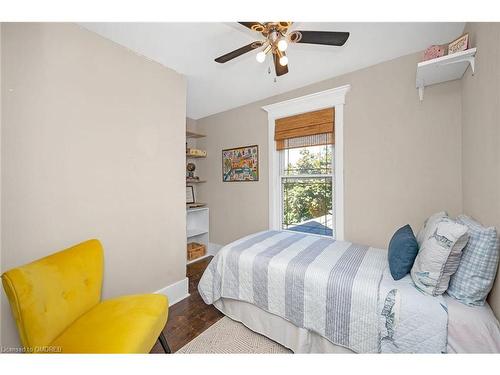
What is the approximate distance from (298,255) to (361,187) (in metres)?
Answer: 1.13

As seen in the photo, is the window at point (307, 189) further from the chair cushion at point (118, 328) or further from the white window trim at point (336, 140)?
the chair cushion at point (118, 328)

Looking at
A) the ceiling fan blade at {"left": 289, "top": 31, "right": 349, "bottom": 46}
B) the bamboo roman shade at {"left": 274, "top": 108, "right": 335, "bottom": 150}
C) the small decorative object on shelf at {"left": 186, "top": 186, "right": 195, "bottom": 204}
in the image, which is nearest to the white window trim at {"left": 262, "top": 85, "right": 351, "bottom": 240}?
the bamboo roman shade at {"left": 274, "top": 108, "right": 335, "bottom": 150}

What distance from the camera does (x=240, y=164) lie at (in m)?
3.14

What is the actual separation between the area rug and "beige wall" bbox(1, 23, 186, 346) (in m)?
0.71

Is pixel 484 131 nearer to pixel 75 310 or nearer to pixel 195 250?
pixel 75 310

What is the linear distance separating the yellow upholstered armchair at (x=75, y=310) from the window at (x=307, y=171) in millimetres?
1952

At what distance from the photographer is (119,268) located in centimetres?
169

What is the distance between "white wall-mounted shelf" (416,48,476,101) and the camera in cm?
133

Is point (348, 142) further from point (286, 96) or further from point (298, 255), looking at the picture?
point (298, 255)

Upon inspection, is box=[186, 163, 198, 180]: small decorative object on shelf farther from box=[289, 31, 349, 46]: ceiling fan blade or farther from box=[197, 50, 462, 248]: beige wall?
A: box=[289, 31, 349, 46]: ceiling fan blade

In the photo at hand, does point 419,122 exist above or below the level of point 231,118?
below
